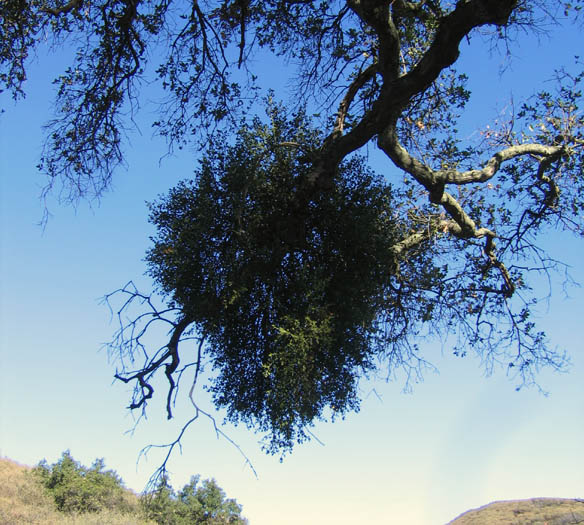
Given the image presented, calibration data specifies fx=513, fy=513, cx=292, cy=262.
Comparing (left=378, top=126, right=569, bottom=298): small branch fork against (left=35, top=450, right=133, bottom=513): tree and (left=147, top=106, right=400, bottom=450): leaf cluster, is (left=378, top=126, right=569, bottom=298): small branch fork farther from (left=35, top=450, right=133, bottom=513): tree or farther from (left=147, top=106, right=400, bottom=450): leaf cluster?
(left=35, top=450, right=133, bottom=513): tree

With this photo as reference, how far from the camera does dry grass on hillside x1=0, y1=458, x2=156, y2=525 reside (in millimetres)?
16228

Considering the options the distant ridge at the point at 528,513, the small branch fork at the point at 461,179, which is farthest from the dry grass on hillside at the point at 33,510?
the small branch fork at the point at 461,179

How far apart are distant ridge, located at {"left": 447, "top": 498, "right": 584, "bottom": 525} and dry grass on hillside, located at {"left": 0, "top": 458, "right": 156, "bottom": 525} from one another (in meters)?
10.9

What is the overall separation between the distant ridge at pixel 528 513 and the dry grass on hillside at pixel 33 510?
1090 cm

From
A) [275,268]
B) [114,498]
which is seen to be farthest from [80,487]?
[275,268]

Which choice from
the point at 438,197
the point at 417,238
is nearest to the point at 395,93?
the point at 438,197

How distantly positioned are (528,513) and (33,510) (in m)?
15.9

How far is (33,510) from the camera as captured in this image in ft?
57.9

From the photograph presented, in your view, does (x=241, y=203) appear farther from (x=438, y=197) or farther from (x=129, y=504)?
(x=129, y=504)

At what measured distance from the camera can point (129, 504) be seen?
68.9ft

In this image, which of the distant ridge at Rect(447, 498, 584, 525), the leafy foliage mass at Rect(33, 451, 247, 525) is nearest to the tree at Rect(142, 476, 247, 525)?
the leafy foliage mass at Rect(33, 451, 247, 525)

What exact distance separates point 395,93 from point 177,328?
5.00m

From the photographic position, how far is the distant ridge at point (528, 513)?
367 inches

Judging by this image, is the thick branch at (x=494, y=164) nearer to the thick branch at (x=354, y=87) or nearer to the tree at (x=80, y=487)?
the thick branch at (x=354, y=87)
